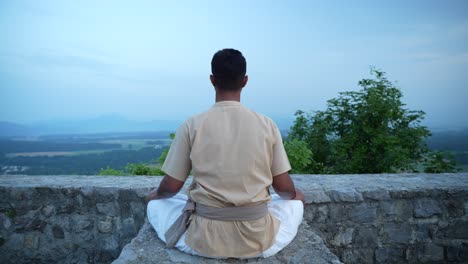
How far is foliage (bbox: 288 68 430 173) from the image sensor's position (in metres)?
5.93

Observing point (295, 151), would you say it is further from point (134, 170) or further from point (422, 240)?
point (134, 170)

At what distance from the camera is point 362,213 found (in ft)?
11.4

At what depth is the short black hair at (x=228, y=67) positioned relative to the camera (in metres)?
1.88

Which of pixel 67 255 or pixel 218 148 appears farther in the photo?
pixel 67 255

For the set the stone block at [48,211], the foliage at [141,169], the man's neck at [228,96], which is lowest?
the stone block at [48,211]

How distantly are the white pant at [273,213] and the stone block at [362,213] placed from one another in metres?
1.32

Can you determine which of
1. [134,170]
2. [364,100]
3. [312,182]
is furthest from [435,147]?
[134,170]

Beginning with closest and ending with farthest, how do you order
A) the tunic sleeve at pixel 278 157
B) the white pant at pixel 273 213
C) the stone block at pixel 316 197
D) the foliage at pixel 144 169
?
the tunic sleeve at pixel 278 157, the white pant at pixel 273 213, the stone block at pixel 316 197, the foliage at pixel 144 169

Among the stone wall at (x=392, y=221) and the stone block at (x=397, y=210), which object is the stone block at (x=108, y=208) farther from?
the stone block at (x=397, y=210)

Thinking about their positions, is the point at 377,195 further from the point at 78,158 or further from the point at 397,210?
the point at 78,158

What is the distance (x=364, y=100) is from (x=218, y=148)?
5.12 m

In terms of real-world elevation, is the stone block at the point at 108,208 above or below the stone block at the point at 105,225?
above

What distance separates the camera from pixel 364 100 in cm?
621

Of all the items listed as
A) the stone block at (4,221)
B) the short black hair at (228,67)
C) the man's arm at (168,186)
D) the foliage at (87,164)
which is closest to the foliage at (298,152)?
the foliage at (87,164)
